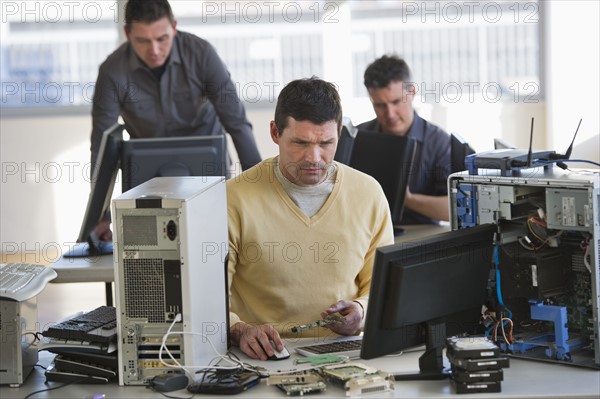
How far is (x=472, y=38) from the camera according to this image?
22.1 ft

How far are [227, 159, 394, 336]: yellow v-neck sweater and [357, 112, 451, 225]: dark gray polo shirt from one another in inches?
55.6

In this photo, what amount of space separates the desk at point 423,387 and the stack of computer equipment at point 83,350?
0.09ft

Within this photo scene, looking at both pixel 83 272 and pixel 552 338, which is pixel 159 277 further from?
pixel 83 272

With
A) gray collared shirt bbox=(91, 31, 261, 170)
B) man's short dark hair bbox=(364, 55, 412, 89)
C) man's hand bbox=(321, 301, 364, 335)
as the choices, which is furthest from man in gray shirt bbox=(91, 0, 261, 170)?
man's hand bbox=(321, 301, 364, 335)

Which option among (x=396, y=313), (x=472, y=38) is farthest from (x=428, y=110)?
(x=396, y=313)

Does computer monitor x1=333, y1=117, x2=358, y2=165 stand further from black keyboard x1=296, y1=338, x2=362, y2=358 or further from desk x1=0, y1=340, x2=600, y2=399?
desk x1=0, y1=340, x2=600, y2=399

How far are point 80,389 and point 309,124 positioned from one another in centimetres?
97

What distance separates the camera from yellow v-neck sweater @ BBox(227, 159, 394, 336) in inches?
103

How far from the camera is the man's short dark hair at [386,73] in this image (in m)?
4.07

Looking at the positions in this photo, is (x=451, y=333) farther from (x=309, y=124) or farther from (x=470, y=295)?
(x=309, y=124)

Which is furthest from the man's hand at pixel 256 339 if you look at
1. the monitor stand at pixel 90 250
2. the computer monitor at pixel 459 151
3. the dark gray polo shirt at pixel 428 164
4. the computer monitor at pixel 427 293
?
the dark gray polo shirt at pixel 428 164

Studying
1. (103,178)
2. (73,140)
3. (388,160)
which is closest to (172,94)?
(103,178)

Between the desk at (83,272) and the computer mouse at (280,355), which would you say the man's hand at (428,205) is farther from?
the computer mouse at (280,355)

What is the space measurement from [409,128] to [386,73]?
0.90ft
